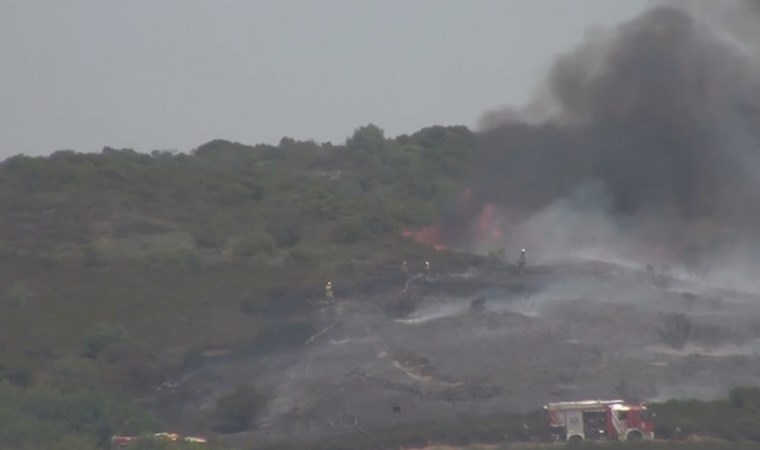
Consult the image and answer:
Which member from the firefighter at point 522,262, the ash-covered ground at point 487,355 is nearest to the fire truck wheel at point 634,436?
the ash-covered ground at point 487,355

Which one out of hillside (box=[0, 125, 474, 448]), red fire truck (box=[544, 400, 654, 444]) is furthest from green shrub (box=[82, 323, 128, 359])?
red fire truck (box=[544, 400, 654, 444])

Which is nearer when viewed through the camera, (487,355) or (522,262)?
(487,355)

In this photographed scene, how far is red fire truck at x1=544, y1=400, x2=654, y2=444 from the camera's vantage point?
60438 mm

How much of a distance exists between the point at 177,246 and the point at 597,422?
4783 centimetres

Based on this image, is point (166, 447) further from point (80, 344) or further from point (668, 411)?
point (80, 344)

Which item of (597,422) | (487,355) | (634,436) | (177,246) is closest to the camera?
(634,436)

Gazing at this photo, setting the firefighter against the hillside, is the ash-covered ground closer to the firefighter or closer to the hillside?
the firefighter

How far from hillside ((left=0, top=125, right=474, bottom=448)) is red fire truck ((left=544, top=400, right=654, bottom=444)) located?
15599 mm

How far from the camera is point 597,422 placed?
6147 cm

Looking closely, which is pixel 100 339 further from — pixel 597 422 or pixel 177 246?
pixel 597 422

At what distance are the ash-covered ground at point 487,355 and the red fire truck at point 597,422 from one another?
5.32 m

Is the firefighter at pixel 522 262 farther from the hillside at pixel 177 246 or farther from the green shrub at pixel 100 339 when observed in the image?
the green shrub at pixel 100 339

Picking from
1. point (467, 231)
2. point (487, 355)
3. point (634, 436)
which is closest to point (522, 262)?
point (467, 231)

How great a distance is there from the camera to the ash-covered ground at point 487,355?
226 ft
